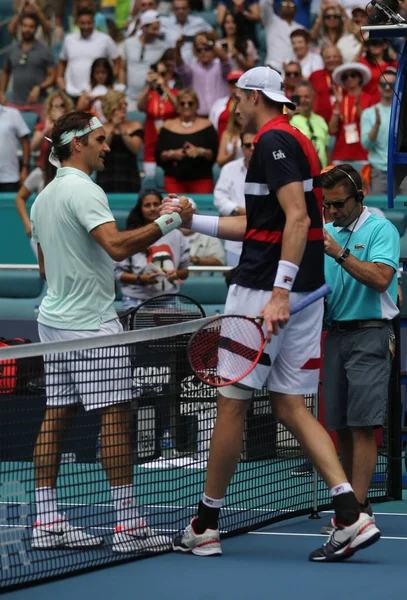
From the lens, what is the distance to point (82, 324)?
579cm

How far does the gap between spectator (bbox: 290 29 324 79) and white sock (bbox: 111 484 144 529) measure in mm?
9287

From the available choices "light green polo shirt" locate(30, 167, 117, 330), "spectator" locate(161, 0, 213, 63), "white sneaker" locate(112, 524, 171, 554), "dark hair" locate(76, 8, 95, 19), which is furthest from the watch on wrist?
"dark hair" locate(76, 8, 95, 19)

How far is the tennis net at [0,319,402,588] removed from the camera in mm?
5234

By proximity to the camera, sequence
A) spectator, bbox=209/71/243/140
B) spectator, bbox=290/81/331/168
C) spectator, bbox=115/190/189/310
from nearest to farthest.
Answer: spectator, bbox=115/190/189/310 → spectator, bbox=290/81/331/168 → spectator, bbox=209/71/243/140

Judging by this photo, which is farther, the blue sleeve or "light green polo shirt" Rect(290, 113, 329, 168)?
"light green polo shirt" Rect(290, 113, 329, 168)

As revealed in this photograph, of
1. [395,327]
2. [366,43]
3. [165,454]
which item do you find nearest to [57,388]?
[165,454]

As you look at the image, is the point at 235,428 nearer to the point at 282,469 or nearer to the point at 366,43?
the point at 282,469

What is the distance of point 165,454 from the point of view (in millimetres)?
6074

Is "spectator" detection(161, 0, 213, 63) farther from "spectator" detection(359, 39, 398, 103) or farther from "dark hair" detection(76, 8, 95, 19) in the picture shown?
"spectator" detection(359, 39, 398, 103)

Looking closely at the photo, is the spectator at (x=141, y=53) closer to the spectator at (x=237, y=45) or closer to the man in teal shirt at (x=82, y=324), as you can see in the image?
the spectator at (x=237, y=45)

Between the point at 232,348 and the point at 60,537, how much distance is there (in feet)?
3.86

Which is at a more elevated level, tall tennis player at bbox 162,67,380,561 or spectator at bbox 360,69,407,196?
spectator at bbox 360,69,407,196

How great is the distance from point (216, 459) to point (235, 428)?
17 centimetres

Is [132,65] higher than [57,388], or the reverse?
[132,65]
